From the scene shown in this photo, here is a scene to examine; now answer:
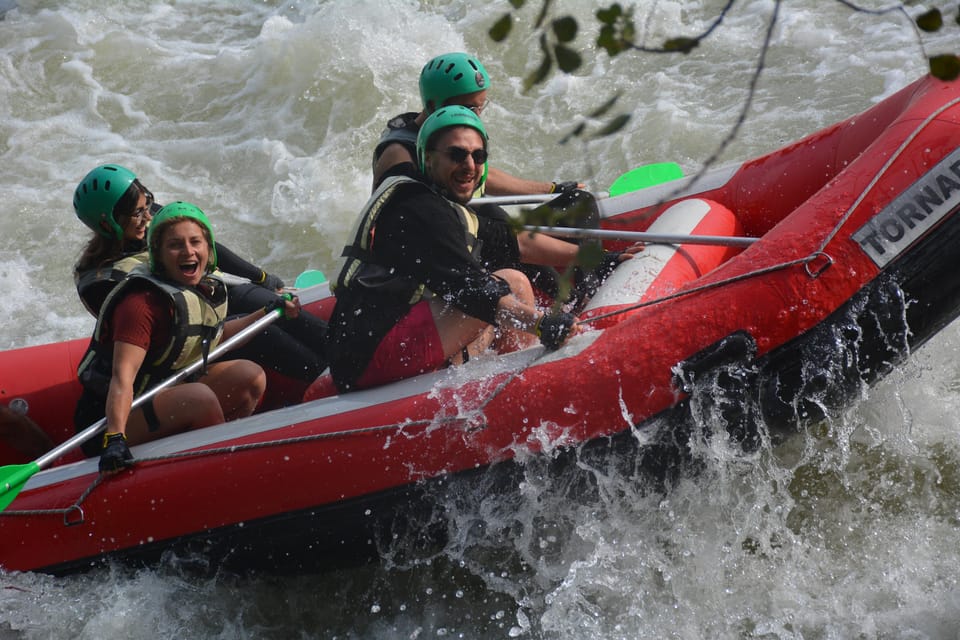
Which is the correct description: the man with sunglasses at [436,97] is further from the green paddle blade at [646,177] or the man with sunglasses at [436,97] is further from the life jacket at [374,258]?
the green paddle blade at [646,177]

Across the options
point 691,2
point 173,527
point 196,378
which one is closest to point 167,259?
point 196,378

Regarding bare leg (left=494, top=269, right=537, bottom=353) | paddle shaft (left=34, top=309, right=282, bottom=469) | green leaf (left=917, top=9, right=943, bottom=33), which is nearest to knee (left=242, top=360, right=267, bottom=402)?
paddle shaft (left=34, top=309, right=282, bottom=469)

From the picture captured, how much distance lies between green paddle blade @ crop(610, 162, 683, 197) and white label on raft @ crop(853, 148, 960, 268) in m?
1.57

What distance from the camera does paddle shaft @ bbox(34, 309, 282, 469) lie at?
3.40 m

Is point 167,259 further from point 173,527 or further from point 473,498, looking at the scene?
point 473,498

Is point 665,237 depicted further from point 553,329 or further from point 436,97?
point 436,97

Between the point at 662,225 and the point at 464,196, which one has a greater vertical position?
the point at 464,196

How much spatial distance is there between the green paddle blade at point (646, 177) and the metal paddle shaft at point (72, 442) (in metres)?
1.85

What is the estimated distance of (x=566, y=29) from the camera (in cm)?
136

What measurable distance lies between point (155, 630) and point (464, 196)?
179 centimetres

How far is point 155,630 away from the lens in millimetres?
3502

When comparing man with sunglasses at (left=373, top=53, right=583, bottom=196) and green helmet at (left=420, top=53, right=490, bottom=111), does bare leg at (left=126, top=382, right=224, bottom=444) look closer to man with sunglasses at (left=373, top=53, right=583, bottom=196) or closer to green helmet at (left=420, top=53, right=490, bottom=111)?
man with sunglasses at (left=373, top=53, right=583, bottom=196)

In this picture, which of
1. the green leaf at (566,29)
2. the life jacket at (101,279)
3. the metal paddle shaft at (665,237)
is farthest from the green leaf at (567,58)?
the life jacket at (101,279)

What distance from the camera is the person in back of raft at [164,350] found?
3312 mm
